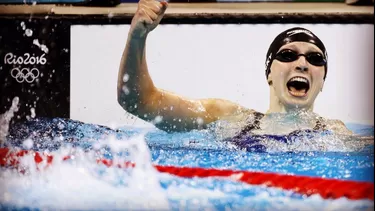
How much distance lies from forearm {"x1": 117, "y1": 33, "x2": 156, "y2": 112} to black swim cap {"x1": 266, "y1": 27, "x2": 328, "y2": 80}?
1.47 ft

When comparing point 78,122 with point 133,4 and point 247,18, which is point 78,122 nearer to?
point 133,4

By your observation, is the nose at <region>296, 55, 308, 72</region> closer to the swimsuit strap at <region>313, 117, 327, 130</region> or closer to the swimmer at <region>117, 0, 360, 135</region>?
the swimmer at <region>117, 0, 360, 135</region>

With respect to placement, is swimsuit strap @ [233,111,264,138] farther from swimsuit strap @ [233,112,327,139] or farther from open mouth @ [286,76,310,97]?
open mouth @ [286,76,310,97]

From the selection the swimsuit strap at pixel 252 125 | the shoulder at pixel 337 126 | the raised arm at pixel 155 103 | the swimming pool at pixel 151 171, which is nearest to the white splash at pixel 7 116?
the swimming pool at pixel 151 171

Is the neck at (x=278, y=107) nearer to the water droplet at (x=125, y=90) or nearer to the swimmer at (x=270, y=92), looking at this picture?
the swimmer at (x=270, y=92)

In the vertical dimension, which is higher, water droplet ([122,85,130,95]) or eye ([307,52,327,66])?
eye ([307,52,327,66])

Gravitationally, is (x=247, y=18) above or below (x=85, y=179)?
above

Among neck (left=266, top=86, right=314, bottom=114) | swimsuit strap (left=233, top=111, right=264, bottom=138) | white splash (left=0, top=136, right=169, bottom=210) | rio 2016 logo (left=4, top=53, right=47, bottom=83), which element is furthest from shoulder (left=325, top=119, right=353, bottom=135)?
rio 2016 logo (left=4, top=53, right=47, bottom=83)

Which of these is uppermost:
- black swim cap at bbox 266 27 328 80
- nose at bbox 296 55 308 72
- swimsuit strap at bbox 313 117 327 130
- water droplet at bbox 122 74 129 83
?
black swim cap at bbox 266 27 328 80

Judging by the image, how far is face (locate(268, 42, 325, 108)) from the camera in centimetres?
197

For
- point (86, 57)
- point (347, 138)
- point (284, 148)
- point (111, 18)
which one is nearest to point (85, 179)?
point (86, 57)

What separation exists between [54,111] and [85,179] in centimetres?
27

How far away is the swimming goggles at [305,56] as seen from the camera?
1.97 meters

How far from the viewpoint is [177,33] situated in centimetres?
199
